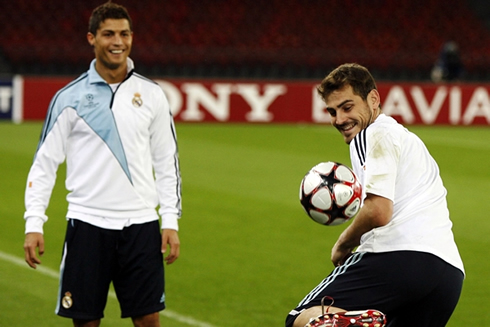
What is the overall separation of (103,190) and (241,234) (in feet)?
16.7

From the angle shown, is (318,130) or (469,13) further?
(469,13)

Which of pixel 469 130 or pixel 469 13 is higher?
pixel 469 13

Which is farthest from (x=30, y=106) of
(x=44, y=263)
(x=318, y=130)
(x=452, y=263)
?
(x=452, y=263)

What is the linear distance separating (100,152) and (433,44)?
2749 cm

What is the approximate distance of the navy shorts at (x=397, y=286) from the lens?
3.71 m

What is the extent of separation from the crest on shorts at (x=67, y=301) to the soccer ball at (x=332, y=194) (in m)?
1.34

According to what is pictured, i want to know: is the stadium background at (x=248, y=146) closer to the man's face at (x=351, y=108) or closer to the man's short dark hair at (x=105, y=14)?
the man's short dark hair at (x=105, y=14)

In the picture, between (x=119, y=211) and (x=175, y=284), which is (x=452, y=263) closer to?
(x=119, y=211)

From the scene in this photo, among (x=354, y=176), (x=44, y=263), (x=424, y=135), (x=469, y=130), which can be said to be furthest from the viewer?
(x=469, y=130)

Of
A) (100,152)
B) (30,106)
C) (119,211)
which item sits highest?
(100,152)

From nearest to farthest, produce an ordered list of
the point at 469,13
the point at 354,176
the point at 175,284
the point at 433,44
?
the point at 354,176 < the point at 175,284 < the point at 433,44 < the point at 469,13

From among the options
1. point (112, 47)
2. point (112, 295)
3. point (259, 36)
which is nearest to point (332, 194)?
point (112, 47)

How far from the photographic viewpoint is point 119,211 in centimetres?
457

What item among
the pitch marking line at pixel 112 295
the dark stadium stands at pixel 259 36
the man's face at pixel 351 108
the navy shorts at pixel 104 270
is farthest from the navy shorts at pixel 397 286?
the dark stadium stands at pixel 259 36
